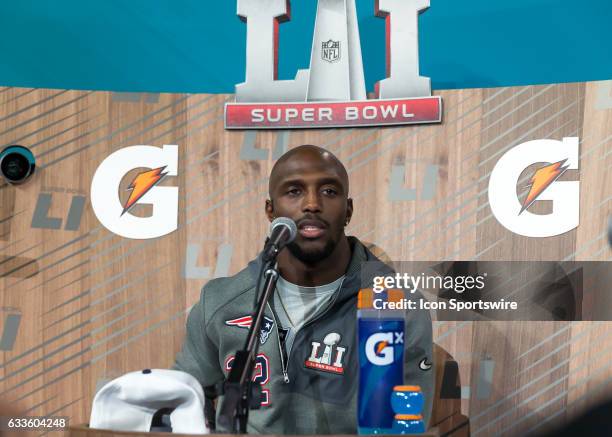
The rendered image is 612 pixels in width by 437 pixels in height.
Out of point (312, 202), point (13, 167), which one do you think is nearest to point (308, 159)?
point (312, 202)

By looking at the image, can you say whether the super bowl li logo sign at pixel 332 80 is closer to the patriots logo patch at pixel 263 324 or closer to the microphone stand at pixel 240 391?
the patriots logo patch at pixel 263 324

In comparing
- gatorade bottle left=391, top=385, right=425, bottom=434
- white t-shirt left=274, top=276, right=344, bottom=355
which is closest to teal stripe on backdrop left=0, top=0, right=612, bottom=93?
white t-shirt left=274, top=276, right=344, bottom=355

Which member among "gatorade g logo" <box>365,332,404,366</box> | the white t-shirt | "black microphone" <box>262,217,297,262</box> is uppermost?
"black microphone" <box>262,217,297,262</box>

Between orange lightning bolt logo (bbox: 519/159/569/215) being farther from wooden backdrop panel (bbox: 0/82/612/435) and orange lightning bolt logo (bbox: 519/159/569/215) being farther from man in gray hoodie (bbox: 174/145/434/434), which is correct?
man in gray hoodie (bbox: 174/145/434/434)

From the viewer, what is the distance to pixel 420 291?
2.16 metres

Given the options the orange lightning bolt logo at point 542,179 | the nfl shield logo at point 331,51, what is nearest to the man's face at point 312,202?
the nfl shield logo at point 331,51

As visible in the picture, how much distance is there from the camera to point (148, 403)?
1.19 metres

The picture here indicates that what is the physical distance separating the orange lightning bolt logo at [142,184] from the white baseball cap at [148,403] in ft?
3.77

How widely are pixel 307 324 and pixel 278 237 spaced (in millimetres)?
628


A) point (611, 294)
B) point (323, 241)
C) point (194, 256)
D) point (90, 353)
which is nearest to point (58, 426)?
point (90, 353)

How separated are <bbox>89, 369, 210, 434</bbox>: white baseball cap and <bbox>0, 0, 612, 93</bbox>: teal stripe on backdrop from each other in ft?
4.88

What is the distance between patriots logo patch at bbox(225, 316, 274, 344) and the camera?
73.8 inches

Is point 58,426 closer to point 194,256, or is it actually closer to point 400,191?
point 194,256

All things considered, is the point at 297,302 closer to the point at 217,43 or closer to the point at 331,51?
the point at 331,51
